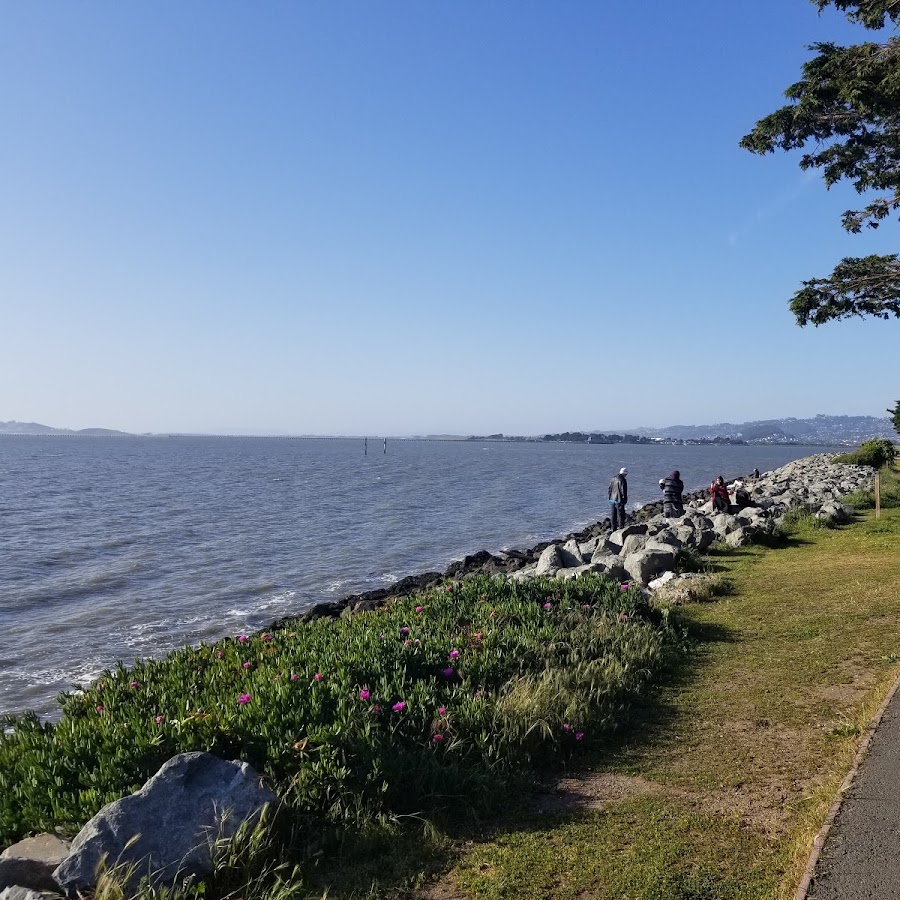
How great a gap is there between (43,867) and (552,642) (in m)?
5.19

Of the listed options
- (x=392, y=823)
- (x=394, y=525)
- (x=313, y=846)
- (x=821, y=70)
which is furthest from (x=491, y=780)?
(x=394, y=525)

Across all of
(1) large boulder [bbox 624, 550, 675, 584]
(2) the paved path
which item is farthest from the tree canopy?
(2) the paved path

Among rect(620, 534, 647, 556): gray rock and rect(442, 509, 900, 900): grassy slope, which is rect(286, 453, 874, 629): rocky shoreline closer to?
rect(620, 534, 647, 556): gray rock

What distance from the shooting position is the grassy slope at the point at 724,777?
4137 mm

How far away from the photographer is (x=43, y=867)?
401 cm

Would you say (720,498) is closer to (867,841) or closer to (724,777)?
(724,777)

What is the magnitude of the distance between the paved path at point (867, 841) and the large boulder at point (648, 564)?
7748mm

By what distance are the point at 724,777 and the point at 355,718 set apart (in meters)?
2.78

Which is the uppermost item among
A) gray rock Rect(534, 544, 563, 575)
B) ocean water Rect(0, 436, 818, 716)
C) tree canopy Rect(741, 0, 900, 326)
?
tree canopy Rect(741, 0, 900, 326)

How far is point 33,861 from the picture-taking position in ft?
13.1

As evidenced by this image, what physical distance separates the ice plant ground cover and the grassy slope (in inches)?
20.7

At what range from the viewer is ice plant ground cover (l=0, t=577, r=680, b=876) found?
4871mm

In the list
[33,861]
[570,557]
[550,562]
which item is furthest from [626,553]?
[33,861]

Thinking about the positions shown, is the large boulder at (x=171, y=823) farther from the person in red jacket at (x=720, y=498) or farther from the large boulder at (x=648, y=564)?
the person in red jacket at (x=720, y=498)
